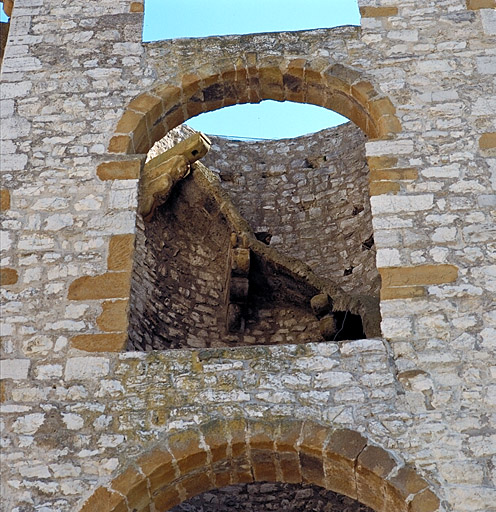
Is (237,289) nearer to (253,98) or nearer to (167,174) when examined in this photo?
(167,174)

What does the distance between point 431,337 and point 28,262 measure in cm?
259

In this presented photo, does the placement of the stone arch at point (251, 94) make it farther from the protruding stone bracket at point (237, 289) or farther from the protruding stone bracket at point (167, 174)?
the protruding stone bracket at point (237, 289)

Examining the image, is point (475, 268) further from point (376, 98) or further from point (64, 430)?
point (64, 430)

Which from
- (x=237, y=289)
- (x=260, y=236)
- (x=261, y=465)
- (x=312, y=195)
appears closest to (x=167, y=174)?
(x=237, y=289)

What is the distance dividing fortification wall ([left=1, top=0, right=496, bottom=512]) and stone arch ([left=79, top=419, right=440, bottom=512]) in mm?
19

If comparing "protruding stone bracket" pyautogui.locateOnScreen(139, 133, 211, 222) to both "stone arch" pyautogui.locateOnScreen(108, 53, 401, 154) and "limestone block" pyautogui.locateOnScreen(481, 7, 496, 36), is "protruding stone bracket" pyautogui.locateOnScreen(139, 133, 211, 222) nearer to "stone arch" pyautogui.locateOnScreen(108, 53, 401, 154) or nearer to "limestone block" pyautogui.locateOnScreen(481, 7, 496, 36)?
"stone arch" pyautogui.locateOnScreen(108, 53, 401, 154)

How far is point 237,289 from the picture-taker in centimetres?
866

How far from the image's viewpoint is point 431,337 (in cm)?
611

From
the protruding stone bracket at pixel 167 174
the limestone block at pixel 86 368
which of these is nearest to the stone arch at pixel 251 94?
the protruding stone bracket at pixel 167 174

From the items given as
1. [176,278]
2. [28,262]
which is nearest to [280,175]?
[176,278]

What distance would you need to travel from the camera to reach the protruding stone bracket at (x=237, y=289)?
28.4 ft

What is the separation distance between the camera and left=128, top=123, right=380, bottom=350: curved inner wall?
336 inches

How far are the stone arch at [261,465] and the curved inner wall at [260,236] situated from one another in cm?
175

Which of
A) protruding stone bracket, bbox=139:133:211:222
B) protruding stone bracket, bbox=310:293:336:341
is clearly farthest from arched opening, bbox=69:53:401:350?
protruding stone bracket, bbox=139:133:211:222
